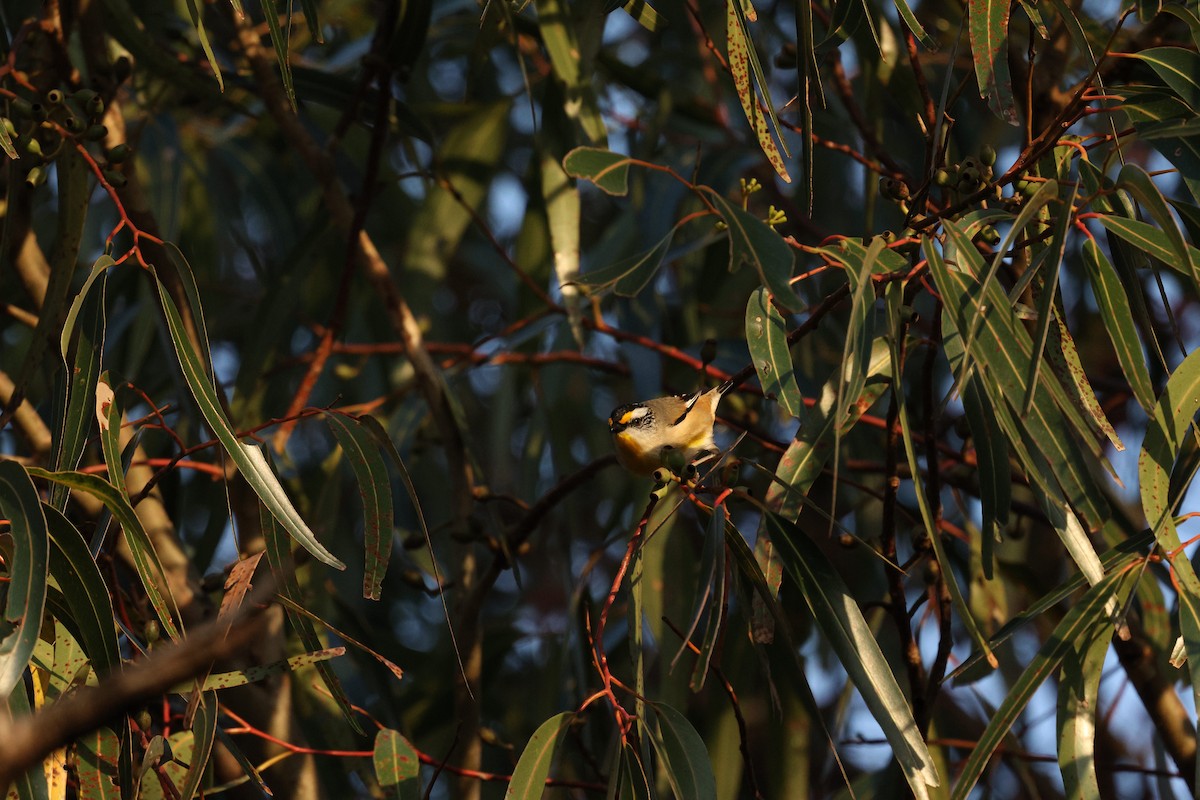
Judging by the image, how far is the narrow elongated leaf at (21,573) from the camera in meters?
1.44

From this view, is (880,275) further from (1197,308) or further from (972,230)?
(1197,308)

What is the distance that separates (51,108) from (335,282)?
1.86 meters

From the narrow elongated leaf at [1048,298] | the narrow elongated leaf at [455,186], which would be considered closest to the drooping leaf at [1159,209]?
the narrow elongated leaf at [1048,298]

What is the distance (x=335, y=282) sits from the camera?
3.97 meters

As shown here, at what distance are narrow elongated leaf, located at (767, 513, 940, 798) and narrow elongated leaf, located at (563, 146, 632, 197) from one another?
0.64 meters

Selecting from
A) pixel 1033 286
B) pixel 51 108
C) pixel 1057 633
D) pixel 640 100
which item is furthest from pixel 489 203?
pixel 1057 633

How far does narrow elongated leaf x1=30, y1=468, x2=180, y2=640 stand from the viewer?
1659mm

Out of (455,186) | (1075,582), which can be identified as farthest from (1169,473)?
(455,186)

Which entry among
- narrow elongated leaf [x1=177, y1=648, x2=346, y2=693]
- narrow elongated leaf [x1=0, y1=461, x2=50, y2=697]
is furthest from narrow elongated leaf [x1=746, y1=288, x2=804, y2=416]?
narrow elongated leaf [x1=0, y1=461, x2=50, y2=697]

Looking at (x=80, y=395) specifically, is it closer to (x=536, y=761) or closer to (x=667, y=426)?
(x=536, y=761)

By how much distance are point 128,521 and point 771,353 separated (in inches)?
37.3

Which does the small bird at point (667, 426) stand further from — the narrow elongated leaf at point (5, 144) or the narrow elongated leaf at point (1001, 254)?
the narrow elongated leaf at point (5, 144)

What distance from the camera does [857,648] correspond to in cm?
173

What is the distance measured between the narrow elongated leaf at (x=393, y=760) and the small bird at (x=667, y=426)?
0.91 metres
